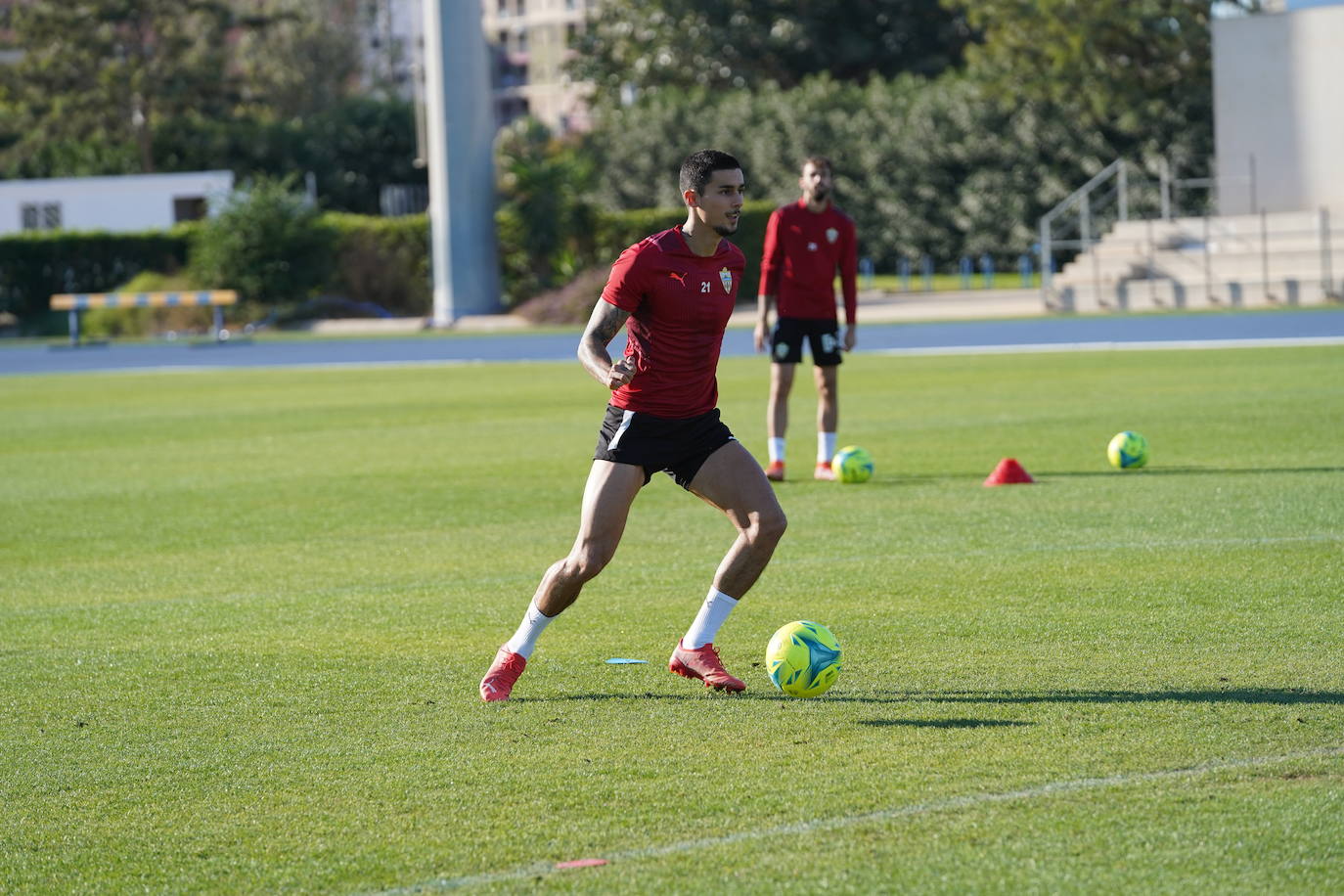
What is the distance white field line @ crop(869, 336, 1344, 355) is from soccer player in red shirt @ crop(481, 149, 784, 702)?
67.0 feet

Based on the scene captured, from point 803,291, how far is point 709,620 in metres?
6.95

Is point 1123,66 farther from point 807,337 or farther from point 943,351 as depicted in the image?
point 807,337

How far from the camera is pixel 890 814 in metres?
5.16

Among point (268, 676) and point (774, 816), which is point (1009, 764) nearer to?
point (774, 816)

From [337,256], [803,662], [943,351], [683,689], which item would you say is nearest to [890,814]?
[803,662]

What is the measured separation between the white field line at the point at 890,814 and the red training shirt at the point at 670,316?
222cm

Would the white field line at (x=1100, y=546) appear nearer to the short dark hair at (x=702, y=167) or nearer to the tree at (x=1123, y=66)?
the short dark hair at (x=702, y=167)

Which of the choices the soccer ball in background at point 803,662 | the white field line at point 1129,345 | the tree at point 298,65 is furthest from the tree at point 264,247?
the soccer ball in background at point 803,662

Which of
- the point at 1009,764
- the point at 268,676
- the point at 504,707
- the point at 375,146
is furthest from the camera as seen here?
the point at 375,146

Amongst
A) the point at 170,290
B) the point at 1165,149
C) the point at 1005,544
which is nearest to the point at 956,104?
the point at 1165,149

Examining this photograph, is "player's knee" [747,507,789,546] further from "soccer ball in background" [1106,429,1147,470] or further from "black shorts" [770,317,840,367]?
"soccer ball in background" [1106,429,1147,470]

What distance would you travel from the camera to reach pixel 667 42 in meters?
67.9

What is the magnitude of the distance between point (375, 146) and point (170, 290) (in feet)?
83.1

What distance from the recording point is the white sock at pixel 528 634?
22.9ft
